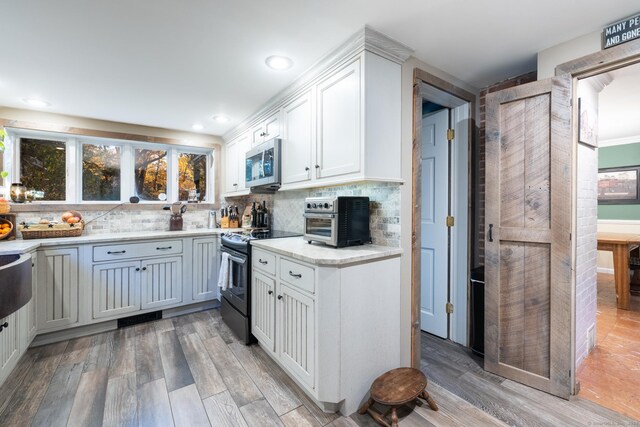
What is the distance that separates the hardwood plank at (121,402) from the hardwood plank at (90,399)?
1.2 inches

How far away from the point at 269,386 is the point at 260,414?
263mm

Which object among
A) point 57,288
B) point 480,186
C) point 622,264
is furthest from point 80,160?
point 622,264

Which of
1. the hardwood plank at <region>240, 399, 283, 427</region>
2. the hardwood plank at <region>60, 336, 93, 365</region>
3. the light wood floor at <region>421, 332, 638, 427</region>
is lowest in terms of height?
the hardwood plank at <region>60, 336, 93, 365</region>

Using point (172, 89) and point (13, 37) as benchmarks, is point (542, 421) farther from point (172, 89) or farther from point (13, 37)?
point (13, 37)

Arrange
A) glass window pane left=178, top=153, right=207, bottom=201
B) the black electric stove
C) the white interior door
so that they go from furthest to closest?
1. glass window pane left=178, top=153, right=207, bottom=201
2. the white interior door
3. the black electric stove

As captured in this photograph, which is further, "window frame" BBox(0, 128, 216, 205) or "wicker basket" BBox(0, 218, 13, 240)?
"window frame" BBox(0, 128, 216, 205)

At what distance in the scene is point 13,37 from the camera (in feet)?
5.54

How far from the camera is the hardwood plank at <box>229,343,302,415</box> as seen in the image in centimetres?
171

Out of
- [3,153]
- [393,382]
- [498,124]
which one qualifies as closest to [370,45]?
[498,124]

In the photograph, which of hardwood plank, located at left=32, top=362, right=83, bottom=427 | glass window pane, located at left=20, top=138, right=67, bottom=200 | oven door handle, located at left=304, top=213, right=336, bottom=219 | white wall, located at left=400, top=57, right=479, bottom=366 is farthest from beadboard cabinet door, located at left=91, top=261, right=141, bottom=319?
white wall, located at left=400, top=57, right=479, bottom=366

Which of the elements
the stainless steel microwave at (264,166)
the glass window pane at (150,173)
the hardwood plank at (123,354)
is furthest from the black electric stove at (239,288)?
the glass window pane at (150,173)

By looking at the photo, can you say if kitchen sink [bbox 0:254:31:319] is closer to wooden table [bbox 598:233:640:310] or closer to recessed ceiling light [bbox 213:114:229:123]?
recessed ceiling light [bbox 213:114:229:123]

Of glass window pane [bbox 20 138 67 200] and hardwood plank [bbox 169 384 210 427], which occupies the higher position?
glass window pane [bbox 20 138 67 200]

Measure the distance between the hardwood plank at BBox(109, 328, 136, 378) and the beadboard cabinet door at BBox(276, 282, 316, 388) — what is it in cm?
122
